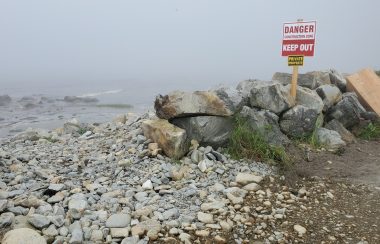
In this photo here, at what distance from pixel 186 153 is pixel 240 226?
90.5 inches

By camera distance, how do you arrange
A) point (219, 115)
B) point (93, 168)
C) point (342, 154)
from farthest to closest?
point (342, 154) → point (219, 115) → point (93, 168)

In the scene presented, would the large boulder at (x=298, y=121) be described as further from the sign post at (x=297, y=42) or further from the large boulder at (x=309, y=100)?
the sign post at (x=297, y=42)

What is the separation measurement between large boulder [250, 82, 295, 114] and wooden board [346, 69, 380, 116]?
3.55 metres

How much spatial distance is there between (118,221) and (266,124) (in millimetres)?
3855

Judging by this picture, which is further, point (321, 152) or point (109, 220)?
point (321, 152)

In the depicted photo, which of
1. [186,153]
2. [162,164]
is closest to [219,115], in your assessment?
[186,153]

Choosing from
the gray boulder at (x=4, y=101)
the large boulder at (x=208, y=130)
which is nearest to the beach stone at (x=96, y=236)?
the large boulder at (x=208, y=130)

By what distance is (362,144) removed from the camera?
8.66 metres

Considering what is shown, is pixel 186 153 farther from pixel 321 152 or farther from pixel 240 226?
pixel 321 152

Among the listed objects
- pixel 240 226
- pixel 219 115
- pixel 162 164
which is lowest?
pixel 240 226

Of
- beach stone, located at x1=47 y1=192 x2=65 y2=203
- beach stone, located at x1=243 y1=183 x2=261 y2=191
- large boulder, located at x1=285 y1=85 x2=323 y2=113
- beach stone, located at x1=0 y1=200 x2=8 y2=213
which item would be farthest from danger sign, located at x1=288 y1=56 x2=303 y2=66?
beach stone, located at x1=0 y1=200 x2=8 y2=213

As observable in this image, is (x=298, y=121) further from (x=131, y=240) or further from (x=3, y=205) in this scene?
(x=3, y=205)

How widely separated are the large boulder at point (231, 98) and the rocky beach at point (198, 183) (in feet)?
0.07

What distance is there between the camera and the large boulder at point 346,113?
9211 millimetres
